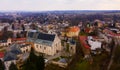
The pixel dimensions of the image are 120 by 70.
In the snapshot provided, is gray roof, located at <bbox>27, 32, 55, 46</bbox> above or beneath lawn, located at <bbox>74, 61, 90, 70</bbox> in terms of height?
above

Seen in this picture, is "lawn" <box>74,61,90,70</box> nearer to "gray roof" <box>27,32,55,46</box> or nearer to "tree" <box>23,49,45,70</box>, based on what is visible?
"tree" <box>23,49,45,70</box>

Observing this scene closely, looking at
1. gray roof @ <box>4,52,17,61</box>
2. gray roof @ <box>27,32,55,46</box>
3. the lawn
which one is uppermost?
gray roof @ <box>27,32,55,46</box>

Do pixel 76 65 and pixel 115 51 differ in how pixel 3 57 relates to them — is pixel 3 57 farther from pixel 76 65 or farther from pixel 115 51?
pixel 115 51

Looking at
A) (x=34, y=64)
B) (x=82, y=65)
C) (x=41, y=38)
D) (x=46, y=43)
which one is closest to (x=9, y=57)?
(x=34, y=64)

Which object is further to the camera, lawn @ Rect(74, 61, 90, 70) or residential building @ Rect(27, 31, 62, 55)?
residential building @ Rect(27, 31, 62, 55)

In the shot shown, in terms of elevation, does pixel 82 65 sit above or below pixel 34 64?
below

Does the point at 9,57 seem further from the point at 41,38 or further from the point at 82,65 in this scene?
the point at 82,65

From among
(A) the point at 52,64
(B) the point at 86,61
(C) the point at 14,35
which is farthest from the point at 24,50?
(C) the point at 14,35

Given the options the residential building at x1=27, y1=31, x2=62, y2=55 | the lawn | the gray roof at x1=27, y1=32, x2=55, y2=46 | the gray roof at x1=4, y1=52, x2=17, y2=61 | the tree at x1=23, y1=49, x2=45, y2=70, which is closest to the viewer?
the tree at x1=23, y1=49, x2=45, y2=70

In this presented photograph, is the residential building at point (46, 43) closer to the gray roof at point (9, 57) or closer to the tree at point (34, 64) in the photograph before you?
the gray roof at point (9, 57)

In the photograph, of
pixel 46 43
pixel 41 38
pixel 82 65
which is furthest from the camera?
pixel 41 38

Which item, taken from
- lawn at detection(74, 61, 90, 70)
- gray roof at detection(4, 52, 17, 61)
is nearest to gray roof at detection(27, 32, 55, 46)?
gray roof at detection(4, 52, 17, 61)
